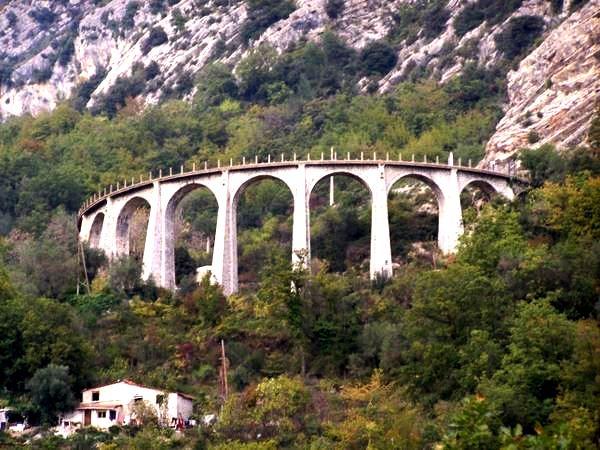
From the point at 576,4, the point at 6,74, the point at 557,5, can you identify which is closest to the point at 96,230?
the point at 576,4

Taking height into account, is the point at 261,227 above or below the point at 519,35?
below

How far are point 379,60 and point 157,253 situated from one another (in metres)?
46.0

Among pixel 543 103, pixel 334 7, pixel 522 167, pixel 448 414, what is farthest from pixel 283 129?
pixel 448 414

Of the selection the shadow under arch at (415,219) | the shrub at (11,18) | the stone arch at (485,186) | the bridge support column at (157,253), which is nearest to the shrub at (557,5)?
the shadow under arch at (415,219)

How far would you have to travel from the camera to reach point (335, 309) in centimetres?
6394

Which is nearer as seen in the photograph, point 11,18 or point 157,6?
point 157,6

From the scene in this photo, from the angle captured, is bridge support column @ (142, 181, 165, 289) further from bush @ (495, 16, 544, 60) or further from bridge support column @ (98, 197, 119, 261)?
bush @ (495, 16, 544, 60)

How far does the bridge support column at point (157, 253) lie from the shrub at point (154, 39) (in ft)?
191

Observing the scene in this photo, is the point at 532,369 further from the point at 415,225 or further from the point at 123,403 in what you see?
the point at 415,225

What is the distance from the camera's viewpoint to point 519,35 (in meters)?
108

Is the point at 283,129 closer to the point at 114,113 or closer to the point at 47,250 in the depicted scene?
the point at 114,113

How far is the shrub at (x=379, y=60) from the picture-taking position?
4685 inches

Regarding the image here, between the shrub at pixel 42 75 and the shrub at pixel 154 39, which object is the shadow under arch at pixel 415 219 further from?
the shrub at pixel 42 75

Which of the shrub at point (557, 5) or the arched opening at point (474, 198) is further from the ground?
the shrub at point (557, 5)
